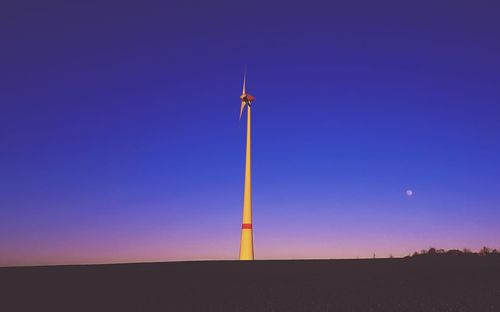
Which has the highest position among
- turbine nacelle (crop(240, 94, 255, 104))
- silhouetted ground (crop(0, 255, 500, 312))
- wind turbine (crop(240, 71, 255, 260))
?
turbine nacelle (crop(240, 94, 255, 104))

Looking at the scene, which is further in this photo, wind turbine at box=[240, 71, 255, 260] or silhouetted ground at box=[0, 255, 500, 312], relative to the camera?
wind turbine at box=[240, 71, 255, 260]

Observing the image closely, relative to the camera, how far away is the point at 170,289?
22953mm

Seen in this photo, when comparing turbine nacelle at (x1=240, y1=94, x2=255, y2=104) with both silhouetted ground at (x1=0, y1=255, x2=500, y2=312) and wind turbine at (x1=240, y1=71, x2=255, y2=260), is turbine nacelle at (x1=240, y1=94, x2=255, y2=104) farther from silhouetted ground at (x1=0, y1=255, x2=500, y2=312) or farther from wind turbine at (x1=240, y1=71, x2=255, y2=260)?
silhouetted ground at (x1=0, y1=255, x2=500, y2=312)

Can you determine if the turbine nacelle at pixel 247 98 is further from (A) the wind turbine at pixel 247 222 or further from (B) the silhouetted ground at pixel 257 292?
(B) the silhouetted ground at pixel 257 292

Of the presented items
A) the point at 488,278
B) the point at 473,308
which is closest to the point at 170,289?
the point at 473,308

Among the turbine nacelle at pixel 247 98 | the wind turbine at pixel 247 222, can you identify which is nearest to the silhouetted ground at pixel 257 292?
the wind turbine at pixel 247 222

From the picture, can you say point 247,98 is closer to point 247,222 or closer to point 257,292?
point 247,222

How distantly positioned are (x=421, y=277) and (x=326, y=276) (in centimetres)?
565

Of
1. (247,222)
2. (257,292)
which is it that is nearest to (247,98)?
(247,222)

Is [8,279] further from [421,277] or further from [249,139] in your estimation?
[249,139]

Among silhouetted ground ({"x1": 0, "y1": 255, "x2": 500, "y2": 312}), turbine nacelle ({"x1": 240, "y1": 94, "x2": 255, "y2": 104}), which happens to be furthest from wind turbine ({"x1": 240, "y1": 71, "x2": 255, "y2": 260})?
silhouetted ground ({"x1": 0, "y1": 255, "x2": 500, "y2": 312})

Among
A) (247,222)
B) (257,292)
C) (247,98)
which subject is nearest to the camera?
(257,292)

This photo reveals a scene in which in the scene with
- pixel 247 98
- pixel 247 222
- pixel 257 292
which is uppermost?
pixel 247 98

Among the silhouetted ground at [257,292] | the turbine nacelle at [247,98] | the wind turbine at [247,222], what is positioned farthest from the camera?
the turbine nacelle at [247,98]
